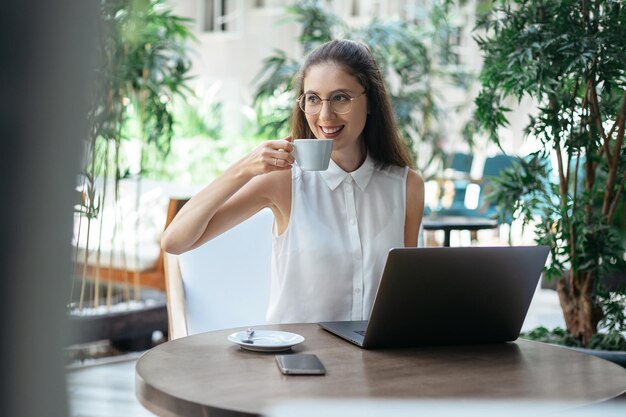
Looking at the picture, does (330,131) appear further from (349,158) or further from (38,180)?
(38,180)

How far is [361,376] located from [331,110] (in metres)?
0.82

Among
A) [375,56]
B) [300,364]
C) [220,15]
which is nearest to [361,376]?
[300,364]

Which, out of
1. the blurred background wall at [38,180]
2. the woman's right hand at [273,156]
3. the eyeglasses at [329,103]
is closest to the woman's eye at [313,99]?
the eyeglasses at [329,103]

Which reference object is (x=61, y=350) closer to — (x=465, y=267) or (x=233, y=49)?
(x=465, y=267)

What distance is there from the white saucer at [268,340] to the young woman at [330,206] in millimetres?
370

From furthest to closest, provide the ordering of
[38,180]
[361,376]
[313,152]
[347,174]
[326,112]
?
[347,174], [326,112], [313,152], [361,376], [38,180]

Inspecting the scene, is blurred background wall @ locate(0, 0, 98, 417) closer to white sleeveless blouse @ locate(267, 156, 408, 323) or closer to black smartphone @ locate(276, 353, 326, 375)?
black smartphone @ locate(276, 353, 326, 375)

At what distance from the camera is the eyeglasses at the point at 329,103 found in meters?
1.94

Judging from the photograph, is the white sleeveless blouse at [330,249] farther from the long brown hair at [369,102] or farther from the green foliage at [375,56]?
the green foliage at [375,56]

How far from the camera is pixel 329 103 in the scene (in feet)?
6.41

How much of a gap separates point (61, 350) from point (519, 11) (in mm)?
2566

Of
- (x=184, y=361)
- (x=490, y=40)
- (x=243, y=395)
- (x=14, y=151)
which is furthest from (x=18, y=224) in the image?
(x=490, y=40)

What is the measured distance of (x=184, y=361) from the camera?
4.41ft

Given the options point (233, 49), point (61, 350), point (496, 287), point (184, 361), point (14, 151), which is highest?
→ point (233, 49)
